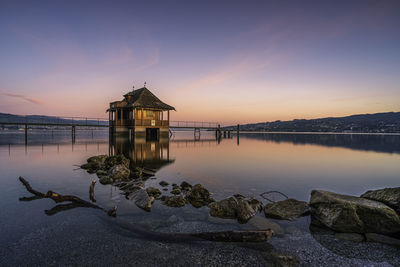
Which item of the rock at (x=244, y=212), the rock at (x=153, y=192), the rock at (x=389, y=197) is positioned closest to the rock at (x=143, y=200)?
the rock at (x=153, y=192)

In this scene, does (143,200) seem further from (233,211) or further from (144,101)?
(144,101)

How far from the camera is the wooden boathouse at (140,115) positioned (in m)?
32.6

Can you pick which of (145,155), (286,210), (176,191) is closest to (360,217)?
(286,210)

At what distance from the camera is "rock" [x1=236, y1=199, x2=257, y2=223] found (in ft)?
17.0

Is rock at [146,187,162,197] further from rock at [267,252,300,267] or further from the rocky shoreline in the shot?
rock at [267,252,300,267]

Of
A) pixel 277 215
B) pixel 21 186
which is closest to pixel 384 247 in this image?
pixel 277 215

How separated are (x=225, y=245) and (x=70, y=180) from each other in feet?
27.3

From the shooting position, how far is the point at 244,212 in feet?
17.4

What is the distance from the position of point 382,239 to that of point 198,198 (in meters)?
4.84

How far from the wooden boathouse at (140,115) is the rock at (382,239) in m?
31.3

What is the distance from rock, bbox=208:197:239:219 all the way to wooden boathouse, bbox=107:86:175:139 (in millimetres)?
28724

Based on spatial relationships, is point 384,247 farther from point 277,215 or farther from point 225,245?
point 225,245

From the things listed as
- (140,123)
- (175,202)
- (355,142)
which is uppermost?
(140,123)

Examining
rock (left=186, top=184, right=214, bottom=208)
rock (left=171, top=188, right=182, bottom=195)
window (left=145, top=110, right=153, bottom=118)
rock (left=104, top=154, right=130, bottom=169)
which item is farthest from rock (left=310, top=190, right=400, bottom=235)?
window (left=145, top=110, right=153, bottom=118)
